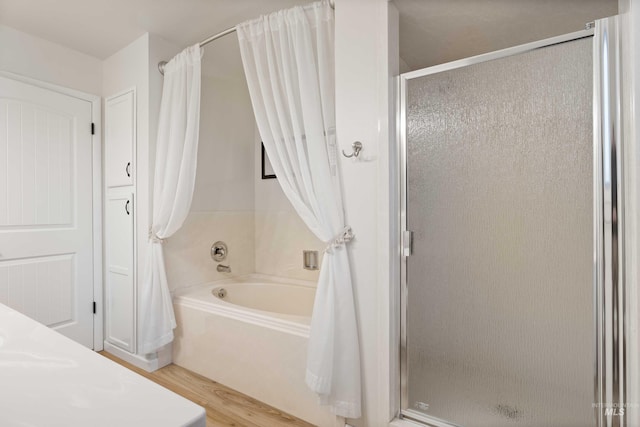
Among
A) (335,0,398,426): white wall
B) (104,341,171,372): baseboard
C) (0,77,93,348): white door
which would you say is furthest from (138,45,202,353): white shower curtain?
(335,0,398,426): white wall

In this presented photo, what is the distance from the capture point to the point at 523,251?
1.31 meters

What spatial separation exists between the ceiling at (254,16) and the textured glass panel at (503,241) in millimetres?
718

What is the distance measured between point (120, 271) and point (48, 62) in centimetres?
167

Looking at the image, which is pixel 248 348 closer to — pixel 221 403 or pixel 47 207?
pixel 221 403

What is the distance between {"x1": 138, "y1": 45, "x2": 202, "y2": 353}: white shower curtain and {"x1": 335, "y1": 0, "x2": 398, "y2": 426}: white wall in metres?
1.13

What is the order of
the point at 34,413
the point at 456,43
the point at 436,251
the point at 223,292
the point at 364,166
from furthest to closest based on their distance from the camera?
the point at 223,292 < the point at 456,43 < the point at 364,166 < the point at 436,251 < the point at 34,413

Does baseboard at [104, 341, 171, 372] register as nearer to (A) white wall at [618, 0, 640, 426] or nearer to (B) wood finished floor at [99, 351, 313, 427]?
(B) wood finished floor at [99, 351, 313, 427]

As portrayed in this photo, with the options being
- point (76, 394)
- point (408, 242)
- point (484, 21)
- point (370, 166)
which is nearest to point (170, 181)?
point (370, 166)

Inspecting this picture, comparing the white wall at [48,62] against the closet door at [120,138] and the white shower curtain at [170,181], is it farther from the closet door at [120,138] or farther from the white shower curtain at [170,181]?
the white shower curtain at [170,181]

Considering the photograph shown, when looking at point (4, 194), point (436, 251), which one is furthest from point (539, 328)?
point (4, 194)

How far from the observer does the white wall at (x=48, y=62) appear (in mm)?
2285

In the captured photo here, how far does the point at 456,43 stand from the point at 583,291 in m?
1.78

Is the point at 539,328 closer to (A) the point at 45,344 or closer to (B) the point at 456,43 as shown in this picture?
(A) the point at 45,344

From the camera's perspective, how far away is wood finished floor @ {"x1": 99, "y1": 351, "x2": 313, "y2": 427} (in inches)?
71.5
